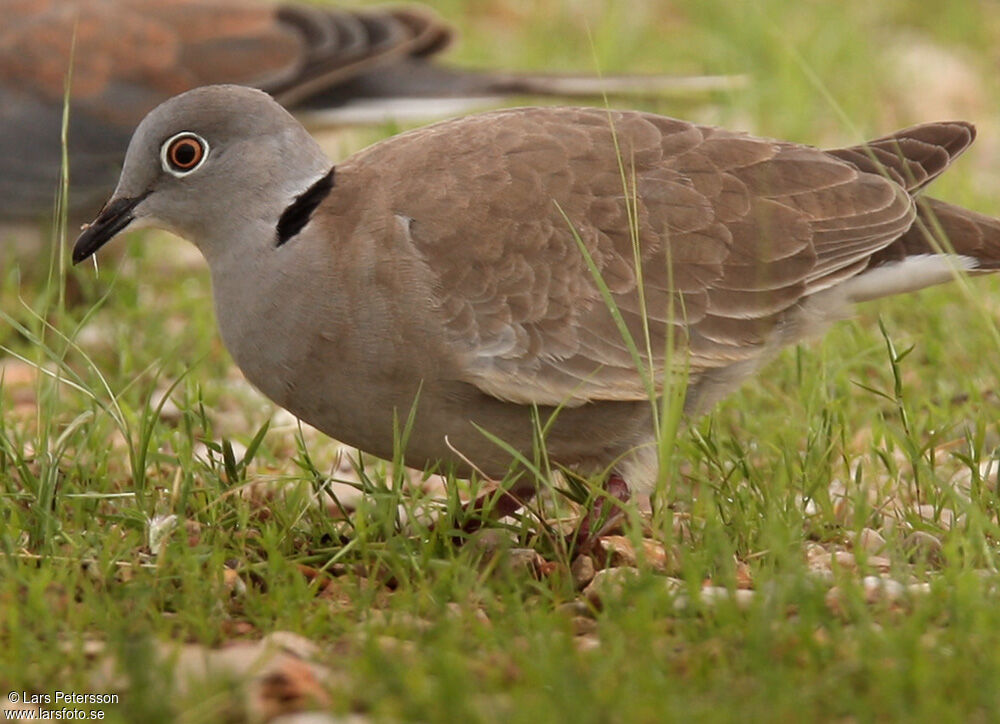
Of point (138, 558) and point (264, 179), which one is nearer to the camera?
point (138, 558)

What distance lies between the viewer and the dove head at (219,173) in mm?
4117

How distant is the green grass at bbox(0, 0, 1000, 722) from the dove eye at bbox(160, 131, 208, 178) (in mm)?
422

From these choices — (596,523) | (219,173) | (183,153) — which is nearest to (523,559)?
(596,523)

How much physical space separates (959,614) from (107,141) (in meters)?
4.82

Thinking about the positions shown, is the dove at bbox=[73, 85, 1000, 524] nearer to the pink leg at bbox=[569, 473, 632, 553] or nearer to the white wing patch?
the white wing patch

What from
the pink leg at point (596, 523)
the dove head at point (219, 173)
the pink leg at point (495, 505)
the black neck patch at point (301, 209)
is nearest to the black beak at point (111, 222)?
the dove head at point (219, 173)

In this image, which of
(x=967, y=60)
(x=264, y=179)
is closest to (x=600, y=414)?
(x=264, y=179)

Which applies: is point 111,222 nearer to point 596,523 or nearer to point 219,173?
point 219,173

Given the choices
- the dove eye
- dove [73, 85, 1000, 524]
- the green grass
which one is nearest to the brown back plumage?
dove [73, 85, 1000, 524]

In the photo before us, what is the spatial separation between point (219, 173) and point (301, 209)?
24 cm

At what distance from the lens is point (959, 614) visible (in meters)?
3.09

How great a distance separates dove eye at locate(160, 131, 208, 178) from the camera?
412cm

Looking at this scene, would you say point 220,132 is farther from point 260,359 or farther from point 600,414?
point 600,414

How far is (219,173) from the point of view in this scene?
162 inches
